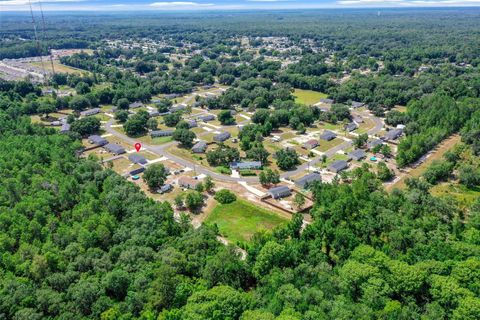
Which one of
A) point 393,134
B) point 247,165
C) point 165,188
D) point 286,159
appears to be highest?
point 286,159

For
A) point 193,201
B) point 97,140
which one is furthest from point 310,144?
point 97,140

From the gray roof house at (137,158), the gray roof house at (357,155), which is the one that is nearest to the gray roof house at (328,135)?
the gray roof house at (357,155)

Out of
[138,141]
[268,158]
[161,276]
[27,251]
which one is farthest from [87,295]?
[138,141]

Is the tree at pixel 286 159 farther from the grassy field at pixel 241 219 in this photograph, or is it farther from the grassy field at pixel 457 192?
the grassy field at pixel 457 192

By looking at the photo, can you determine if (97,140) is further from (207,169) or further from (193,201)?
(193,201)

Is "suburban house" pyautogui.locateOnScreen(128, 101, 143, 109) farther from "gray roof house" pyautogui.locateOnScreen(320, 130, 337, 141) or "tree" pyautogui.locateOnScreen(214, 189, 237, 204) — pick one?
"tree" pyautogui.locateOnScreen(214, 189, 237, 204)

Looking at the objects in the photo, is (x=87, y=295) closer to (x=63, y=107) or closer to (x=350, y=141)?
(x=350, y=141)
